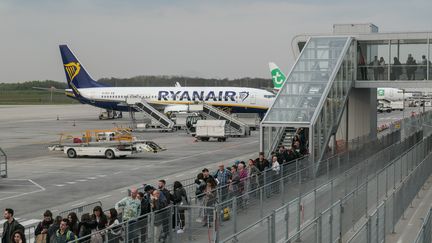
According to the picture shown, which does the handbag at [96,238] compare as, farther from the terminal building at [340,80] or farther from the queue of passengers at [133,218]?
the terminal building at [340,80]

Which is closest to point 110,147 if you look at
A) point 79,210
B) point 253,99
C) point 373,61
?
point 373,61

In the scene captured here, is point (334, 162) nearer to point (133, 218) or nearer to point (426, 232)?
point (133, 218)

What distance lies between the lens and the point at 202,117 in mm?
64438

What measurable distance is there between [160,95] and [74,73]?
13.0 metres

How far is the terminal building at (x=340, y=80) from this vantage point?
101 feet

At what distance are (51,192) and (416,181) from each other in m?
14.4

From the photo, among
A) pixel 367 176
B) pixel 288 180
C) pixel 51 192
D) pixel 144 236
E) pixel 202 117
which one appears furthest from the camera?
pixel 202 117

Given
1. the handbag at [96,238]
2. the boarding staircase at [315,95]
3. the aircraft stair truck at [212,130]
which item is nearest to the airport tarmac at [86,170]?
the aircraft stair truck at [212,130]

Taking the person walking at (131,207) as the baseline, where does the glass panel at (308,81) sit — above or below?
above

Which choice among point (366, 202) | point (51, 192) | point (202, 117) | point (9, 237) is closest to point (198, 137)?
point (202, 117)

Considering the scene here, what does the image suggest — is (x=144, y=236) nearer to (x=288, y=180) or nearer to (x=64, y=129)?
(x=288, y=180)

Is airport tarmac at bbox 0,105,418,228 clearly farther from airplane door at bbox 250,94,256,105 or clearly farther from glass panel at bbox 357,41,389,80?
airplane door at bbox 250,94,256,105

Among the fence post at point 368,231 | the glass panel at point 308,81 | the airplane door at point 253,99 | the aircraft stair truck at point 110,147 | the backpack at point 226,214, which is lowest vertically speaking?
the aircraft stair truck at point 110,147

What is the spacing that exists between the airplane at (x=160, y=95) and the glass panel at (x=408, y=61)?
3071cm
